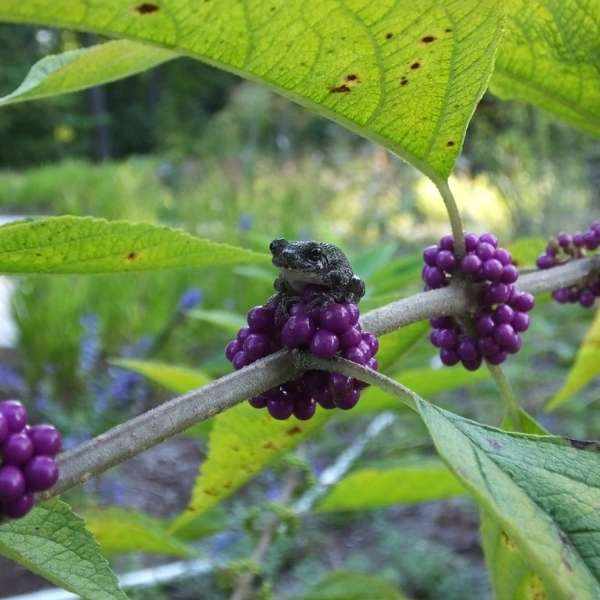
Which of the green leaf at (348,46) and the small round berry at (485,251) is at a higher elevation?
the green leaf at (348,46)

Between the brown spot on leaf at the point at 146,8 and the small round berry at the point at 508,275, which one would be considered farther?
the small round berry at the point at 508,275

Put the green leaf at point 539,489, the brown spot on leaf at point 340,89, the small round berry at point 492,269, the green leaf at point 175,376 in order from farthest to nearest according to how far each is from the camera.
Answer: the green leaf at point 175,376
the small round berry at point 492,269
the brown spot on leaf at point 340,89
the green leaf at point 539,489

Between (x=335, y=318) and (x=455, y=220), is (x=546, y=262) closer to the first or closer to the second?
(x=455, y=220)

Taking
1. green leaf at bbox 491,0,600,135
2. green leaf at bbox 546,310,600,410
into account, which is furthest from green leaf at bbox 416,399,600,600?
green leaf at bbox 546,310,600,410

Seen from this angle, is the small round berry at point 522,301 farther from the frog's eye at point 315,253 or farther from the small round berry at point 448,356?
the frog's eye at point 315,253

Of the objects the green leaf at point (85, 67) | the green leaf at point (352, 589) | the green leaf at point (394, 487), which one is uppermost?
the green leaf at point (85, 67)

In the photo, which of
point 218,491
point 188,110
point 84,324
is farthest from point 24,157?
point 218,491

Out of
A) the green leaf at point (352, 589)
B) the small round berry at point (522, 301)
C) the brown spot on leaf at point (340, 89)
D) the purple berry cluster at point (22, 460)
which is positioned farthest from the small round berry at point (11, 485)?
the green leaf at point (352, 589)

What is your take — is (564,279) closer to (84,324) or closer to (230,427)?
(230,427)
